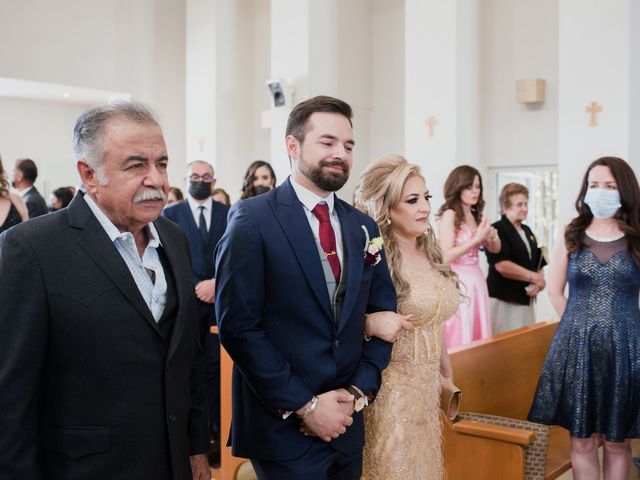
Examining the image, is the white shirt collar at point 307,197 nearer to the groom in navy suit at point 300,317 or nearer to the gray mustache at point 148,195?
the groom in navy suit at point 300,317

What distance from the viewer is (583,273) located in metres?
3.33

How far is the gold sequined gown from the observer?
2641 mm

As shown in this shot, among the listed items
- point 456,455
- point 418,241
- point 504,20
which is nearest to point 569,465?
point 456,455

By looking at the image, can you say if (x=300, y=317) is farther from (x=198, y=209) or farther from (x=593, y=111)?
(x=593, y=111)

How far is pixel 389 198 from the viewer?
110 inches

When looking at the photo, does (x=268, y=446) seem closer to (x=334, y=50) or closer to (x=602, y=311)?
(x=602, y=311)

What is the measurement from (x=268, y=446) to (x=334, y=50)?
346 inches

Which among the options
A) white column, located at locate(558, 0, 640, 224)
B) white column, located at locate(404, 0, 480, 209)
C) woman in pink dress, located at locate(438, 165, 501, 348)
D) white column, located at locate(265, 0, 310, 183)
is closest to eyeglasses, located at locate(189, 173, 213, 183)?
woman in pink dress, located at locate(438, 165, 501, 348)

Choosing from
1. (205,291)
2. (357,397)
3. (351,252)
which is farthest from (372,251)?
(205,291)

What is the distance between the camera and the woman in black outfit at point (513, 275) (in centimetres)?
546

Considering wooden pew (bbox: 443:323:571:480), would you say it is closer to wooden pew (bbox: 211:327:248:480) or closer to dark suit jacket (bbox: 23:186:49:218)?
wooden pew (bbox: 211:327:248:480)

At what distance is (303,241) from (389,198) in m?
0.73

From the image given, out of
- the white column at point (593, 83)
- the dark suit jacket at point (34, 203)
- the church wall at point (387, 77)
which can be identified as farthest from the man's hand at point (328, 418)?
the church wall at point (387, 77)

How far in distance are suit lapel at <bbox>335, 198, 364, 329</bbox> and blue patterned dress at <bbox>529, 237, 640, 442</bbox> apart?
4.96ft
